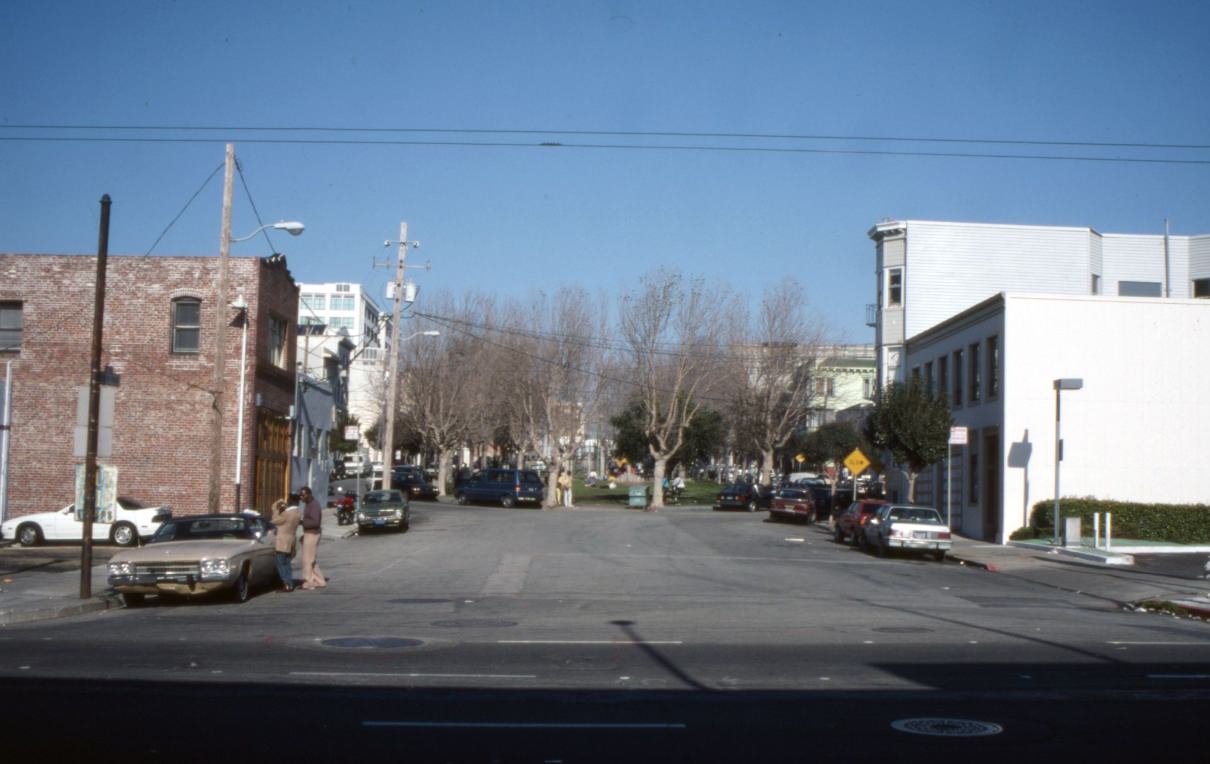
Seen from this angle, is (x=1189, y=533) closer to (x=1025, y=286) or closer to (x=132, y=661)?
(x=1025, y=286)

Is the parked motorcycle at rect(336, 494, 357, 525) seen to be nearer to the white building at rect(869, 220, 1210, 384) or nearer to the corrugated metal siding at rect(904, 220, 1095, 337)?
the white building at rect(869, 220, 1210, 384)

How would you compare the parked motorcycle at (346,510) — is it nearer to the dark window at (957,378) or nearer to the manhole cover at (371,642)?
the dark window at (957,378)

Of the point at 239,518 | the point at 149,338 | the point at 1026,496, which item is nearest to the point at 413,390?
the point at 149,338

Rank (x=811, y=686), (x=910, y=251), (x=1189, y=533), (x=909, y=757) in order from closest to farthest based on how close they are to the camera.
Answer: (x=909, y=757) < (x=811, y=686) < (x=1189, y=533) < (x=910, y=251)

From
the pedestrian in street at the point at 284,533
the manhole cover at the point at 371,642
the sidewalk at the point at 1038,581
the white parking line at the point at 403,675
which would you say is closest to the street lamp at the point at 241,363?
the sidewalk at the point at 1038,581

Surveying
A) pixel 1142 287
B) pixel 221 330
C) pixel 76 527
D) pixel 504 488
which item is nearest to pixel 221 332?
pixel 221 330

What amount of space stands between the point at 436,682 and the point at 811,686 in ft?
11.4

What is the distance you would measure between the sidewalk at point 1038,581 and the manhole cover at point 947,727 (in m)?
12.0

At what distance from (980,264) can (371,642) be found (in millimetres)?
48611

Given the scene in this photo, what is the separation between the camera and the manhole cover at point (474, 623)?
1677 cm

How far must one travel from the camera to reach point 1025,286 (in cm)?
5725

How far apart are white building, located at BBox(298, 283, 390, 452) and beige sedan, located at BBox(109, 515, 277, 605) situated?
30.6 meters

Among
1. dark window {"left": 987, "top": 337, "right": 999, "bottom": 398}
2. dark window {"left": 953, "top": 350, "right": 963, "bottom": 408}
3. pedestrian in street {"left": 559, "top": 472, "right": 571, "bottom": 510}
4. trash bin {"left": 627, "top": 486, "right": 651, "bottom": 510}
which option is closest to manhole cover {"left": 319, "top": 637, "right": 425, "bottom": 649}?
dark window {"left": 987, "top": 337, "right": 999, "bottom": 398}

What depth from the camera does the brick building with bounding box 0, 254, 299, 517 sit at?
1449 inches
